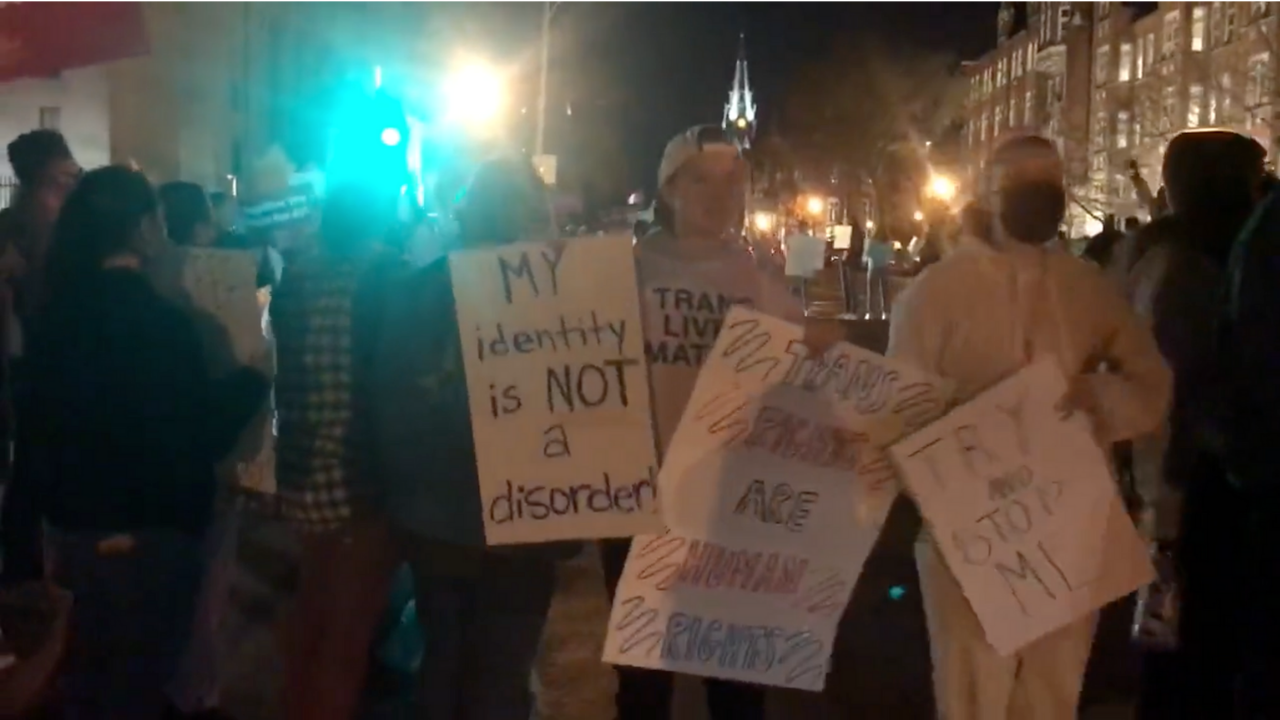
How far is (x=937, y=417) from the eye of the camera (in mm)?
3613

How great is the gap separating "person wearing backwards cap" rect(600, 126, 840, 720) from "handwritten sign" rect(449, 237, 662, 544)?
211mm

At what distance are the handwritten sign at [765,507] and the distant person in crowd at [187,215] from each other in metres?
2.89

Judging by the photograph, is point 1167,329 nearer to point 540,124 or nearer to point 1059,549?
point 1059,549

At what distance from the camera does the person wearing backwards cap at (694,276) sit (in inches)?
146

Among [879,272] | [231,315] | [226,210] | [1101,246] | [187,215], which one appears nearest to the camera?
[231,315]

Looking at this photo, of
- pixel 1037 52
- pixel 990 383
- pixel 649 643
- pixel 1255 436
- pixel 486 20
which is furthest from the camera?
pixel 1037 52

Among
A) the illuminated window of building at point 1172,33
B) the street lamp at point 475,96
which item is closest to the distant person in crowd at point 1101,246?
the street lamp at point 475,96

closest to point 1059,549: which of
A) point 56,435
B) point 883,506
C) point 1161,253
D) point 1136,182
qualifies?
point 883,506

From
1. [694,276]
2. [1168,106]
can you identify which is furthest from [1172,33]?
[694,276]

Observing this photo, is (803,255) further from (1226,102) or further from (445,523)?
(1226,102)

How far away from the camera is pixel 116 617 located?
337 cm

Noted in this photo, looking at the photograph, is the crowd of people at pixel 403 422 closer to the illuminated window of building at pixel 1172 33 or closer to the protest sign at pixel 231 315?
the protest sign at pixel 231 315

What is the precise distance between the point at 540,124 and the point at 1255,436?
67.5ft

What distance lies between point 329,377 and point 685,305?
100cm
